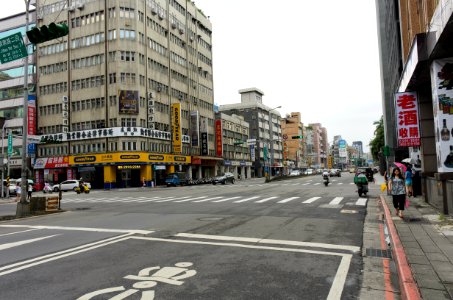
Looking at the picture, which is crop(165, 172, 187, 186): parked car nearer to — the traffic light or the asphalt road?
the asphalt road

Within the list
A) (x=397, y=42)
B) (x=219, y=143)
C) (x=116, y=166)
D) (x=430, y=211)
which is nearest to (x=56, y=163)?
(x=116, y=166)

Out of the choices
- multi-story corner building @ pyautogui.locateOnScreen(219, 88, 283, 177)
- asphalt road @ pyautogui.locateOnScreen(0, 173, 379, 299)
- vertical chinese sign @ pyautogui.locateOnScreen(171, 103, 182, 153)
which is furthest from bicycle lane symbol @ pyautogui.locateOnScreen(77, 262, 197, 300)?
multi-story corner building @ pyautogui.locateOnScreen(219, 88, 283, 177)

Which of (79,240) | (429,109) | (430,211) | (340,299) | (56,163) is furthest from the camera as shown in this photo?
(56,163)

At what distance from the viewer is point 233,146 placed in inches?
3433

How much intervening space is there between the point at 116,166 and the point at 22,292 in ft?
153

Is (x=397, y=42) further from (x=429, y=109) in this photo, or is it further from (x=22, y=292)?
(x=22, y=292)

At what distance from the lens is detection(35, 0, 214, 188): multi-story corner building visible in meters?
49.9

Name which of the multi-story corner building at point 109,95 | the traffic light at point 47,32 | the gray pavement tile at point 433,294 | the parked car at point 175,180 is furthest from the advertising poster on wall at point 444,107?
the multi-story corner building at point 109,95

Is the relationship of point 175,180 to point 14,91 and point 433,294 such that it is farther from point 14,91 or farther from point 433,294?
point 433,294

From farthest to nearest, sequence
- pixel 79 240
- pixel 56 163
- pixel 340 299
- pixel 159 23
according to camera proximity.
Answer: pixel 159 23 → pixel 56 163 → pixel 79 240 → pixel 340 299

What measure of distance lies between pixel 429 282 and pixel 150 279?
13.6 ft

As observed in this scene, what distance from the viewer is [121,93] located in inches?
1953

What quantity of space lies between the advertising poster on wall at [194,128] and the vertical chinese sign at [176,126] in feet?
23.6

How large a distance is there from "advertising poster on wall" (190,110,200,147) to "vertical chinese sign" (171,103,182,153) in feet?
23.6
